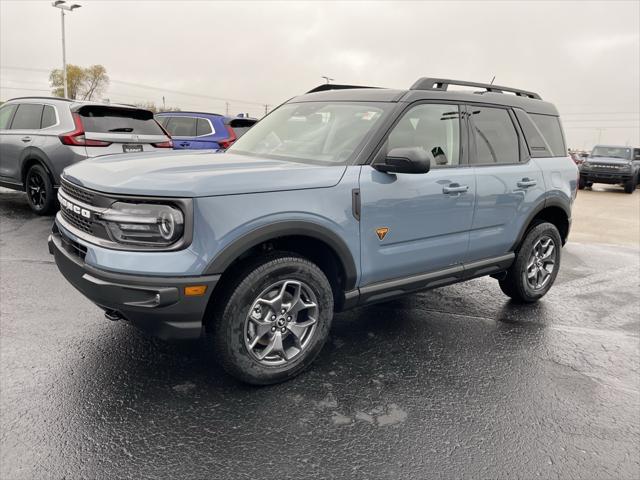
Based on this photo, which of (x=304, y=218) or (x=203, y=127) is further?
(x=203, y=127)

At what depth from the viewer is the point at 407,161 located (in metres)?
3.12

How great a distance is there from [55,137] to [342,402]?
6.26 m

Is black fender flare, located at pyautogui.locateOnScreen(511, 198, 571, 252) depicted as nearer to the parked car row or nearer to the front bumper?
the front bumper

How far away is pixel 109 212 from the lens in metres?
2.68

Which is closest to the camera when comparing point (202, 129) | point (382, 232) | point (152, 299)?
point (152, 299)

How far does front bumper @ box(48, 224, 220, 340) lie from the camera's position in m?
2.56

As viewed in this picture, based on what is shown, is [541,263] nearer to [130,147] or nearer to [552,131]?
[552,131]

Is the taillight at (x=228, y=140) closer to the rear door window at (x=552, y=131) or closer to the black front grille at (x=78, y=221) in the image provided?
the rear door window at (x=552, y=131)

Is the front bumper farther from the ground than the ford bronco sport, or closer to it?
closer to it

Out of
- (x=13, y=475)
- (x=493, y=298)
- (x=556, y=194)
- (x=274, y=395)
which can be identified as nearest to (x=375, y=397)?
(x=274, y=395)

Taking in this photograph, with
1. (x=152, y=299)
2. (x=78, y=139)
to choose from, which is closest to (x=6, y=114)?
(x=78, y=139)

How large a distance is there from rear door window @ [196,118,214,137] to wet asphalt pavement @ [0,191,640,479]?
6.85 meters

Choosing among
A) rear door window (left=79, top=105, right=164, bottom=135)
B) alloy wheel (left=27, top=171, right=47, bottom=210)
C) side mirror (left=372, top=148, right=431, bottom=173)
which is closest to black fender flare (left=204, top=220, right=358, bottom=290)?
side mirror (left=372, top=148, right=431, bottom=173)

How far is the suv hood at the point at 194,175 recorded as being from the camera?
262cm
